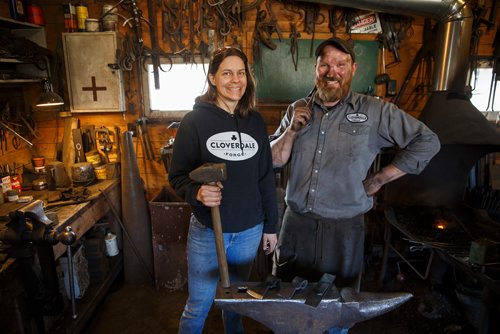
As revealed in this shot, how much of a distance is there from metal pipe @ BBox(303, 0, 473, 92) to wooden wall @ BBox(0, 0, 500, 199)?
0.41 m

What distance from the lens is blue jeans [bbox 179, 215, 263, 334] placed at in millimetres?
1718

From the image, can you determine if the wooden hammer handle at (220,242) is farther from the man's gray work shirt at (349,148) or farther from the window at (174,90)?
the window at (174,90)

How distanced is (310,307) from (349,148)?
2.75 feet

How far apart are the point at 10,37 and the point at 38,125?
34.7 inches

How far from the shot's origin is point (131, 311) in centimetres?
271

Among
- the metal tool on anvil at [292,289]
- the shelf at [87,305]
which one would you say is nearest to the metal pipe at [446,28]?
the metal tool on anvil at [292,289]

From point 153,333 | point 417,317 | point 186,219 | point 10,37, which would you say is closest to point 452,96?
point 417,317

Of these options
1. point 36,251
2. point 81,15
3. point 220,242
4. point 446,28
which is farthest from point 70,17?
point 446,28

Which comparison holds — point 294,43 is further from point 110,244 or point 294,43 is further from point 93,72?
point 110,244

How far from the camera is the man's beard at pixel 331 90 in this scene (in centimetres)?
178

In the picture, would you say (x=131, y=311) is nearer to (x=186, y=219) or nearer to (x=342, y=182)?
(x=186, y=219)

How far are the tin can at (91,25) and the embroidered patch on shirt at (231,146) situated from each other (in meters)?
2.01

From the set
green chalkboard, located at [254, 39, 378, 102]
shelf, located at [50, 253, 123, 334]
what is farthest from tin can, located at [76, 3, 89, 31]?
shelf, located at [50, 253, 123, 334]

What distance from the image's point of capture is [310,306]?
129 cm
